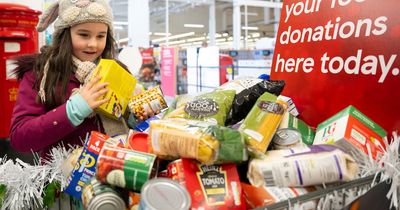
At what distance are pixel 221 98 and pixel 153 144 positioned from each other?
0.34m

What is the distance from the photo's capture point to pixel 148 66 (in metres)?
10.0

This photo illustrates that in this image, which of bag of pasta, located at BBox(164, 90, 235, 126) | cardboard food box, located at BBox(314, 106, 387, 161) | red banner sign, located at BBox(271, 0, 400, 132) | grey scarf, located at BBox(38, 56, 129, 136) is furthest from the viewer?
grey scarf, located at BBox(38, 56, 129, 136)

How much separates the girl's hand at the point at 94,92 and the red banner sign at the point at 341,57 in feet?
2.40

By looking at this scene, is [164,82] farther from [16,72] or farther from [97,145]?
[97,145]

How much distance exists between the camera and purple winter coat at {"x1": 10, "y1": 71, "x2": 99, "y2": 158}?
136cm

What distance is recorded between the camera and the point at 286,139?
100cm

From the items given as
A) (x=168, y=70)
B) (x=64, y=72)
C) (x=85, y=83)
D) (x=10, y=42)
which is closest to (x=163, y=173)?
(x=85, y=83)

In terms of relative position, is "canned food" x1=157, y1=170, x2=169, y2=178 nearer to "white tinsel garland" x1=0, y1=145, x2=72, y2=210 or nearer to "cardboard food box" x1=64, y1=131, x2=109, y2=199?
"cardboard food box" x1=64, y1=131, x2=109, y2=199

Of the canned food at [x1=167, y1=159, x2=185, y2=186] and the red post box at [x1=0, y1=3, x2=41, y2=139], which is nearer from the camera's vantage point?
the canned food at [x1=167, y1=159, x2=185, y2=186]

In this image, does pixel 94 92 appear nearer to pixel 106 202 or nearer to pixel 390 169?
pixel 106 202

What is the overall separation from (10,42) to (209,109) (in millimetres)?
3704

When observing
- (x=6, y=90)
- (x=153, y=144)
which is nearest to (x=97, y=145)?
(x=153, y=144)

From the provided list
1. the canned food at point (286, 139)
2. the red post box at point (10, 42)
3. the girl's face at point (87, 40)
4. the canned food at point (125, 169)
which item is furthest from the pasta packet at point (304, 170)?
the red post box at point (10, 42)

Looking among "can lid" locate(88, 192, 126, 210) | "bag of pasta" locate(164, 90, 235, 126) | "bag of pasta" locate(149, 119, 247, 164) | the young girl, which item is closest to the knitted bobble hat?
the young girl
